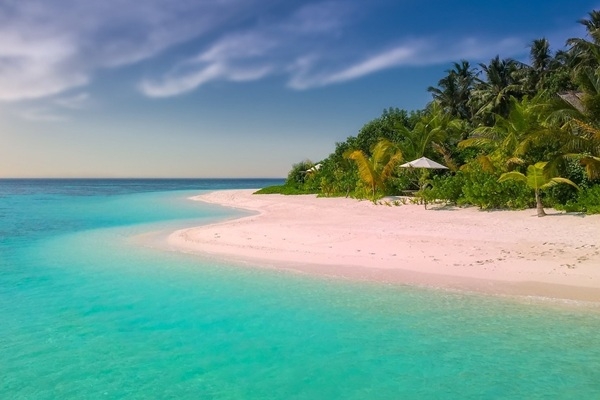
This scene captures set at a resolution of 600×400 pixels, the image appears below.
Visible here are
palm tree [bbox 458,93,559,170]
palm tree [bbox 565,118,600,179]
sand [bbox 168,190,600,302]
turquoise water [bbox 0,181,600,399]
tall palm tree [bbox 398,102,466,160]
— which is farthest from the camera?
tall palm tree [bbox 398,102,466,160]

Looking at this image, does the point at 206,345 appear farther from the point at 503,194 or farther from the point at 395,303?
the point at 503,194

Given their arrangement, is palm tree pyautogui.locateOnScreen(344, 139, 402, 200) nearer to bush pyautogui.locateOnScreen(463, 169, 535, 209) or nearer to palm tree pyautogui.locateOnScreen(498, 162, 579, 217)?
bush pyautogui.locateOnScreen(463, 169, 535, 209)

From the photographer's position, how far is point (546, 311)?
6.77 m

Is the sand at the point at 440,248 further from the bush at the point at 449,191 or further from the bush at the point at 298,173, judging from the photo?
the bush at the point at 298,173

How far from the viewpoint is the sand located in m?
8.30

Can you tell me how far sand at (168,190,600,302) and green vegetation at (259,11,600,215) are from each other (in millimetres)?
1121

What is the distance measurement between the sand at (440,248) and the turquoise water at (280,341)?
87cm

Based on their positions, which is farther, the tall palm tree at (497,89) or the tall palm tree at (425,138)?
the tall palm tree at (497,89)

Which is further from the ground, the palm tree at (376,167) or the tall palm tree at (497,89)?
the tall palm tree at (497,89)

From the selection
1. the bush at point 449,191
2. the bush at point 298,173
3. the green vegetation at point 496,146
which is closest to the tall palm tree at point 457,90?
the green vegetation at point 496,146

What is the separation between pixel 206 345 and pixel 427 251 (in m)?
6.45

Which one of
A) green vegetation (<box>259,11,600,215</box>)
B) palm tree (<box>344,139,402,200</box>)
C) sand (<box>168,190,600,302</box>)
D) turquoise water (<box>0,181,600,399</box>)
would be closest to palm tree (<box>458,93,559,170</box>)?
green vegetation (<box>259,11,600,215</box>)

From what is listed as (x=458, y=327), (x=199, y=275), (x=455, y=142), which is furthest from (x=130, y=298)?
(x=455, y=142)

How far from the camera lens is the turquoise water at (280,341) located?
4.80 meters
